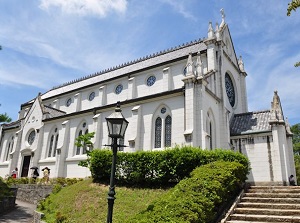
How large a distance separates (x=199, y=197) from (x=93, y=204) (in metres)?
6.46

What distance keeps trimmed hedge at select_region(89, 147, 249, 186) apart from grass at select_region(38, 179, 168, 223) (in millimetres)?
766

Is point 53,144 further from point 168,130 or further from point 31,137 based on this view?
point 168,130

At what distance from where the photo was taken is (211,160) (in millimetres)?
14258

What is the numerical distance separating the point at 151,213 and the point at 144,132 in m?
14.5

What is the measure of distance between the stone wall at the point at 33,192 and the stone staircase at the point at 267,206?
587 inches

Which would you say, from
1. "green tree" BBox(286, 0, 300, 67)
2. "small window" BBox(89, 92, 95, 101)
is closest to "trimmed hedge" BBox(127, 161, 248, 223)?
"green tree" BBox(286, 0, 300, 67)

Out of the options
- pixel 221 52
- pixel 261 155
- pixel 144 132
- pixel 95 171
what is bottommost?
pixel 95 171

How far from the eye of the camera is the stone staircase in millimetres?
9555

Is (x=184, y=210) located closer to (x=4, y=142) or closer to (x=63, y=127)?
(x=63, y=127)

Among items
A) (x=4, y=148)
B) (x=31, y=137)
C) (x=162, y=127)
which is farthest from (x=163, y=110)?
(x=4, y=148)

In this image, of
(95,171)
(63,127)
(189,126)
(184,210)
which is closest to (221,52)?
(189,126)

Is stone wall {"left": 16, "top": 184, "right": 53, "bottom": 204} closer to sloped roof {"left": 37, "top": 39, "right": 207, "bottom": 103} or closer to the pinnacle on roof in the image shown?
sloped roof {"left": 37, "top": 39, "right": 207, "bottom": 103}

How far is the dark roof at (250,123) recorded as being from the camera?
2361cm

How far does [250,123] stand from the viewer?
25203 mm
